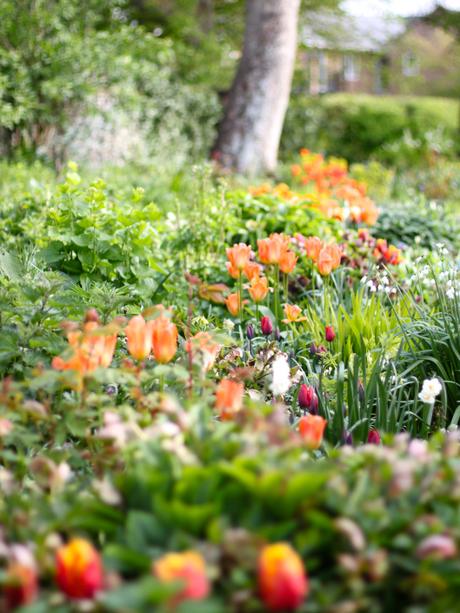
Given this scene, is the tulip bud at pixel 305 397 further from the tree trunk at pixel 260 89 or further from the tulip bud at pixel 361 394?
the tree trunk at pixel 260 89

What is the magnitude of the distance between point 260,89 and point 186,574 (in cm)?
1006

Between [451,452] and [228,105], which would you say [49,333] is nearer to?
[451,452]

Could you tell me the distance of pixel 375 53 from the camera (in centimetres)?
1928

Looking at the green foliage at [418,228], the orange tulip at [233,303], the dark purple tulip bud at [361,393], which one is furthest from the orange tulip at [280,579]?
the green foliage at [418,228]

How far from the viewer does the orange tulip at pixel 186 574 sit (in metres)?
1.07

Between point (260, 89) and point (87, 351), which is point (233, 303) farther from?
point (260, 89)

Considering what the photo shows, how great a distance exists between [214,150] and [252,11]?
2117 mm

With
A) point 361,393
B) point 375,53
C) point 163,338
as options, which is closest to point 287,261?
point 361,393

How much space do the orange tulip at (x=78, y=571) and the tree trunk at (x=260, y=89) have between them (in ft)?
30.5

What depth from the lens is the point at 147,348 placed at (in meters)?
1.82

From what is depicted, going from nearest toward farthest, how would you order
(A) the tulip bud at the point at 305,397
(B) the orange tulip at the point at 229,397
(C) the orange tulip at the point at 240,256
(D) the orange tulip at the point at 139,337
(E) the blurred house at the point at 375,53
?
(B) the orange tulip at the point at 229,397
(D) the orange tulip at the point at 139,337
(A) the tulip bud at the point at 305,397
(C) the orange tulip at the point at 240,256
(E) the blurred house at the point at 375,53

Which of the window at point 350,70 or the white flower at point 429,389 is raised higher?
the window at point 350,70

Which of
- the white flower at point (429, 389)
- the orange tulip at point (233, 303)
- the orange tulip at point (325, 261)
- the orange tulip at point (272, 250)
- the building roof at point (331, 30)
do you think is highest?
the building roof at point (331, 30)

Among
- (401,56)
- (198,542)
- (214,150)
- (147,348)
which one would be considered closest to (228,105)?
(214,150)
